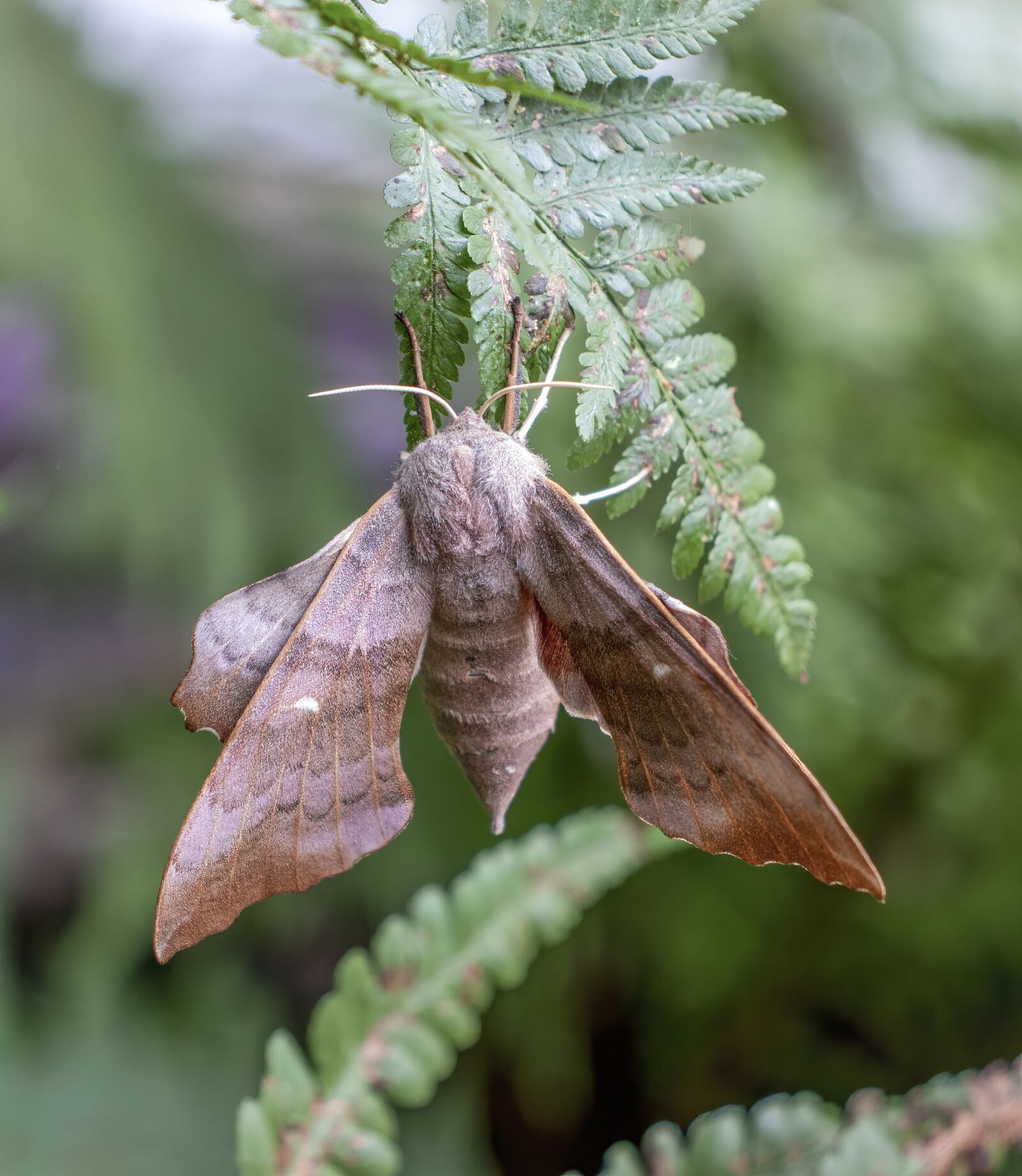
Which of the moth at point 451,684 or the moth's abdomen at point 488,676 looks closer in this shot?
the moth at point 451,684

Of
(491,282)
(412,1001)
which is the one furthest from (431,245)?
(412,1001)

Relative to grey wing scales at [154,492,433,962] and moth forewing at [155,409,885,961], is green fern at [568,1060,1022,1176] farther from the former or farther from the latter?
grey wing scales at [154,492,433,962]

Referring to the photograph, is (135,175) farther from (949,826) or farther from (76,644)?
(949,826)

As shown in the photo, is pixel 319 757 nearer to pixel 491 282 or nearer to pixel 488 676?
pixel 488 676

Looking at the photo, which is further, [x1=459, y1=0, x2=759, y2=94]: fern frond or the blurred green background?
the blurred green background

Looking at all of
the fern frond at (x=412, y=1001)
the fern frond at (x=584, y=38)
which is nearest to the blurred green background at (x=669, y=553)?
the fern frond at (x=412, y=1001)

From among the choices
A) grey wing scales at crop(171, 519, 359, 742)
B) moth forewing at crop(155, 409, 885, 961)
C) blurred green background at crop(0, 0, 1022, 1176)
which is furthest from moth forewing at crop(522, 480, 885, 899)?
blurred green background at crop(0, 0, 1022, 1176)

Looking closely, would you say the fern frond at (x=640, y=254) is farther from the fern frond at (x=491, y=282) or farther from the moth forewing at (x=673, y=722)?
the moth forewing at (x=673, y=722)
